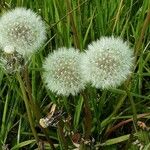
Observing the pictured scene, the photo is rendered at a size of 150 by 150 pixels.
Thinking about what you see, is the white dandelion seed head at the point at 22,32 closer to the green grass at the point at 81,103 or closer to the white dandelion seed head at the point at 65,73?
the white dandelion seed head at the point at 65,73

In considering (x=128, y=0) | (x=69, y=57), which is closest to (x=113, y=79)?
(x=69, y=57)

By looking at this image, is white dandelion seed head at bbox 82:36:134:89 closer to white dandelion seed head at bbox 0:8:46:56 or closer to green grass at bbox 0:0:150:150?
white dandelion seed head at bbox 0:8:46:56

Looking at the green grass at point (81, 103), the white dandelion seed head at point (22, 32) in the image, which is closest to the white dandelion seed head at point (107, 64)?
the white dandelion seed head at point (22, 32)

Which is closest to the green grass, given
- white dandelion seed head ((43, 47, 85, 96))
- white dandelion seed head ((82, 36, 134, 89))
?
white dandelion seed head ((43, 47, 85, 96))

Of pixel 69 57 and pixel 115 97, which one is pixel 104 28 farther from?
pixel 69 57

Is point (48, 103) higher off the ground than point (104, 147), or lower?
higher

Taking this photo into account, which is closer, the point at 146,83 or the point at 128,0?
the point at 146,83

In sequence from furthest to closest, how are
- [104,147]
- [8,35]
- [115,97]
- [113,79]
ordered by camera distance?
[115,97]
[104,147]
[8,35]
[113,79]
